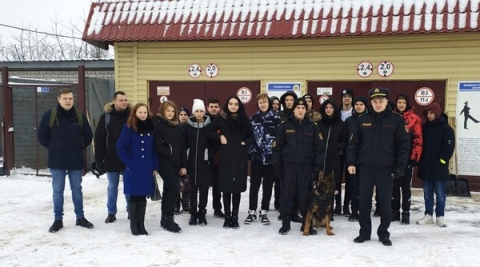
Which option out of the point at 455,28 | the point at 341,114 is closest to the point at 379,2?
the point at 455,28

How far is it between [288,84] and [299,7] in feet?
5.09

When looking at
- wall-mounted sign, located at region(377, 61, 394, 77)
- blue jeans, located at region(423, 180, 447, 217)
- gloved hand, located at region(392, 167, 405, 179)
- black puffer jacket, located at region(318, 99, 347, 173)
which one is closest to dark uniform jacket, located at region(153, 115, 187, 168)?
black puffer jacket, located at region(318, 99, 347, 173)

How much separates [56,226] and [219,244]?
2.17m

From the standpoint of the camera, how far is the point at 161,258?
4656 mm

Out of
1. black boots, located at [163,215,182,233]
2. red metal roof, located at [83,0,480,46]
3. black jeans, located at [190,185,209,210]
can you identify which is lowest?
black boots, located at [163,215,182,233]

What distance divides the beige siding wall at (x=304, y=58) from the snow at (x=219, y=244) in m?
3.08

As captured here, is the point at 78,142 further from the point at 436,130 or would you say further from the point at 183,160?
the point at 436,130

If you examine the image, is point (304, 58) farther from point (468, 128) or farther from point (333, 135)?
point (333, 135)

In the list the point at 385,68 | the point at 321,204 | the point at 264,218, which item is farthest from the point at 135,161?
the point at 385,68

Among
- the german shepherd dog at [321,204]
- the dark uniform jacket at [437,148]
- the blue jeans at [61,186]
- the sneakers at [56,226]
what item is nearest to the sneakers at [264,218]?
the german shepherd dog at [321,204]

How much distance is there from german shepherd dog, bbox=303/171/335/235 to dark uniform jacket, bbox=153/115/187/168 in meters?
1.74

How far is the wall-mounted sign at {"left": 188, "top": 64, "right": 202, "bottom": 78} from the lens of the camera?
9.62 metres

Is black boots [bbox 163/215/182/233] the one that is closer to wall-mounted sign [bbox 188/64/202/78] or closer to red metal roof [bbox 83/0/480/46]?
red metal roof [bbox 83/0/480/46]

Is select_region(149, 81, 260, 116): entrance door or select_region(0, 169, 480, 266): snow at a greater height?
select_region(149, 81, 260, 116): entrance door
